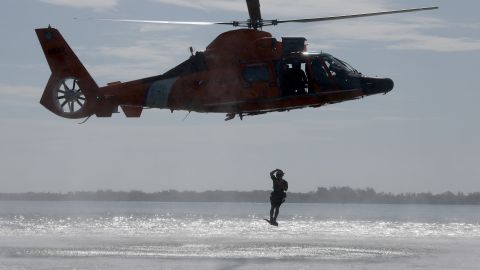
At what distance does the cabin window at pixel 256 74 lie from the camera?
89.5 ft

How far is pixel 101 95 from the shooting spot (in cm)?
2830

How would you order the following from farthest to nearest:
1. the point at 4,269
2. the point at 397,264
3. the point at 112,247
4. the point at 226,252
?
the point at 112,247, the point at 226,252, the point at 397,264, the point at 4,269

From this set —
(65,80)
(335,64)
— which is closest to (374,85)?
(335,64)

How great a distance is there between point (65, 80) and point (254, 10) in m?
6.43

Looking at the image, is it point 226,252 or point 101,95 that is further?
point 226,252

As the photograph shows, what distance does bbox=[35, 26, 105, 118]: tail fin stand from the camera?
1113 inches

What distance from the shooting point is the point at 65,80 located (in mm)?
28938

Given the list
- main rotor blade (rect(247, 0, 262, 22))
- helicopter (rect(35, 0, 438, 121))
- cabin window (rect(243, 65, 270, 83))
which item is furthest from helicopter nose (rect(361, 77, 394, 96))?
main rotor blade (rect(247, 0, 262, 22))

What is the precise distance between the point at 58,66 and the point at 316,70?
324 inches

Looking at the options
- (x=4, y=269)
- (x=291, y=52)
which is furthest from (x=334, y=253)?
(x=4, y=269)

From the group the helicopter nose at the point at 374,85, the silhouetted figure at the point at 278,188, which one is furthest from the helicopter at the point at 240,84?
the silhouetted figure at the point at 278,188

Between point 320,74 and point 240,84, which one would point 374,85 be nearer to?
point 320,74

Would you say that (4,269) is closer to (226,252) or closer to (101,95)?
(101,95)

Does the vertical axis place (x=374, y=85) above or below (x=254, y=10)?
below
